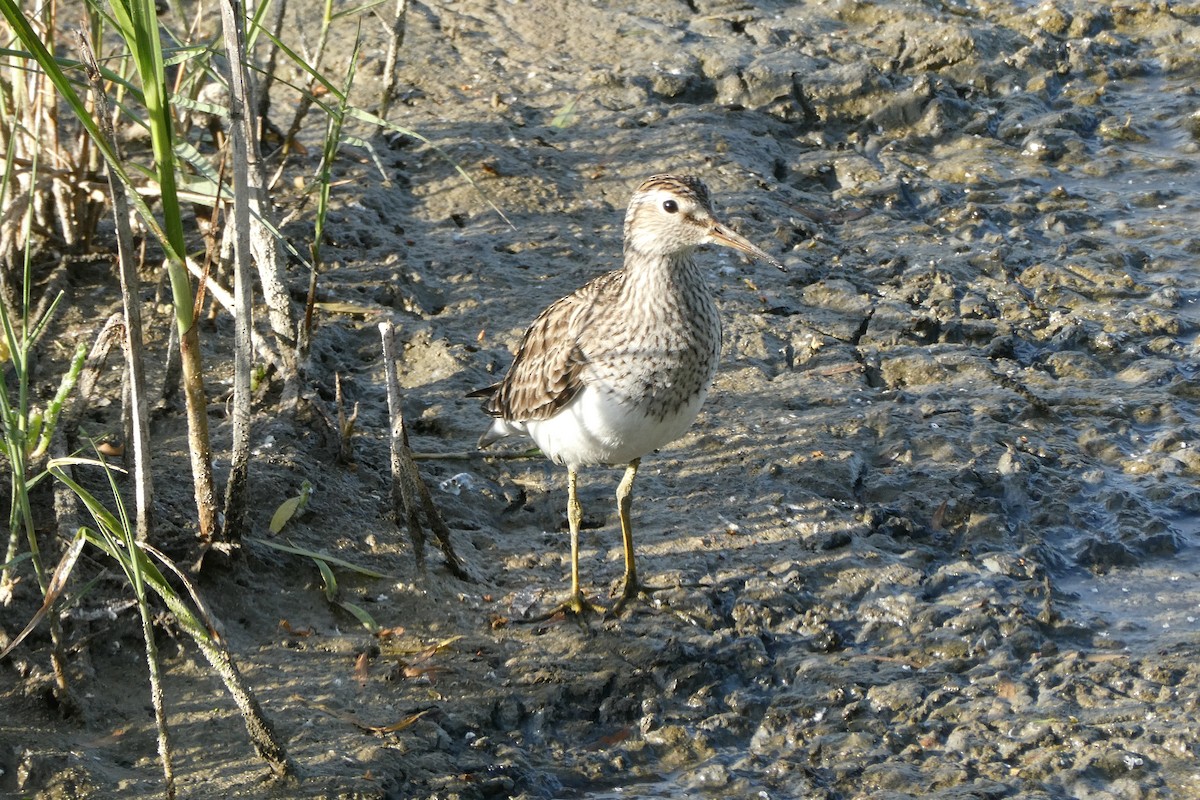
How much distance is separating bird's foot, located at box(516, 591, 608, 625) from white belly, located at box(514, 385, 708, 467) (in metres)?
0.52

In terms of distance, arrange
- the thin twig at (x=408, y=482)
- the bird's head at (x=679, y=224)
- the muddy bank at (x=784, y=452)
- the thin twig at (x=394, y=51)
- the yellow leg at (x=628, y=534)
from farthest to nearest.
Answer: the thin twig at (x=394, y=51) → the yellow leg at (x=628, y=534) → the bird's head at (x=679, y=224) → the thin twig at (x=408, y=482) → the muddy bank at (x=784, y=452)

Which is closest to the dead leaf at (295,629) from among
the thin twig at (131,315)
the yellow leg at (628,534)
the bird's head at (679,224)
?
the thin twig at (131,315)

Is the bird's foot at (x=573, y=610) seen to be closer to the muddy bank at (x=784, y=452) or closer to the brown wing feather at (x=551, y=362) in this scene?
the muddy bank at (x=784, y=452)

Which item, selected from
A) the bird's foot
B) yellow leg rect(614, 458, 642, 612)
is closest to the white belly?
yellow leg rect(614, 458, 642, 612)

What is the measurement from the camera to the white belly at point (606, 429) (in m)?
4.87

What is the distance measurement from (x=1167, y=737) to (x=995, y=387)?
2175mm

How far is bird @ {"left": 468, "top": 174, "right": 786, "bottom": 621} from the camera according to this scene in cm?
488

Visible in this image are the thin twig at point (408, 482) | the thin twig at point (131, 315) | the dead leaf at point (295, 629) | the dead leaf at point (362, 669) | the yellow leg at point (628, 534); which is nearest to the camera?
the thin twig at point (131, 315)

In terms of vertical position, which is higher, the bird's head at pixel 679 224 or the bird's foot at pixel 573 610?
the bird's head at pixel 679 224

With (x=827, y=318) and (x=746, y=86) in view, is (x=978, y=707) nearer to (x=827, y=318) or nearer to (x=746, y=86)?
(x=827, y=318)

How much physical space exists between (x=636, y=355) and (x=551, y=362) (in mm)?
393

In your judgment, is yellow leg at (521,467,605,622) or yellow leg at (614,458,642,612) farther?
yellow leg at (614,458,642,612)

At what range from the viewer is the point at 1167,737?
440 cm

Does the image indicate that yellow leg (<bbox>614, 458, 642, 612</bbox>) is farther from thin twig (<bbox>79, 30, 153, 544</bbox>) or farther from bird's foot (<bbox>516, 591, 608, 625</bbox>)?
thin twig (<bbox>79, 30, 153, 544</bbox>)
